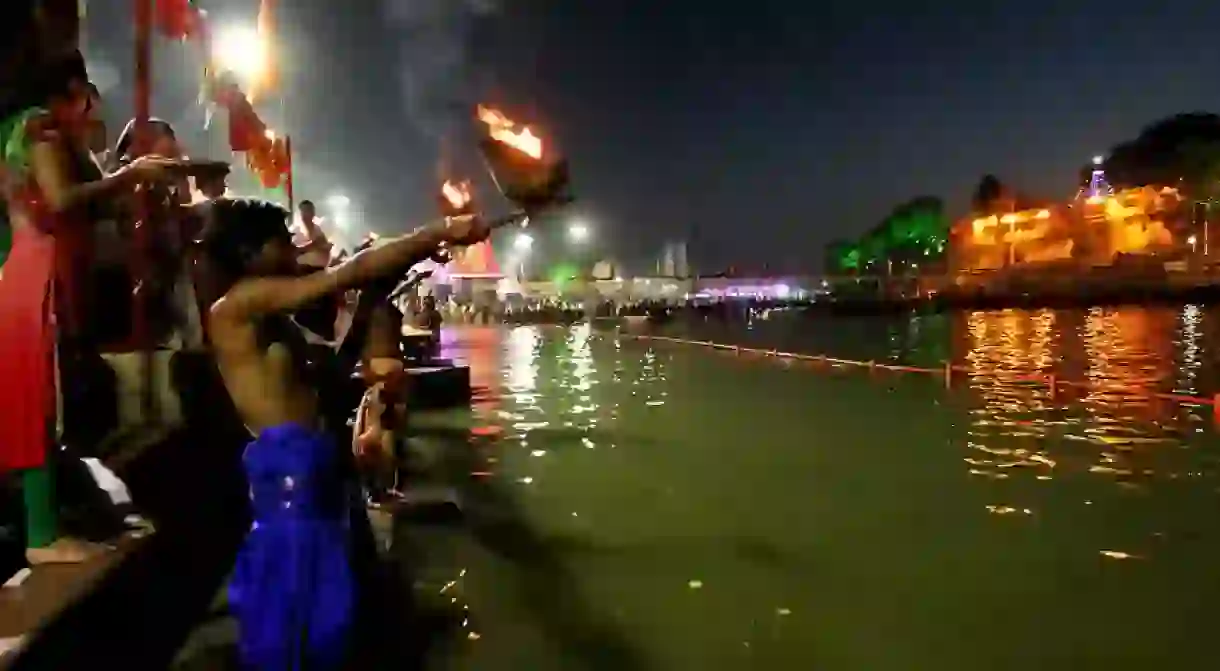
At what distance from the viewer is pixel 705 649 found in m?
5.18

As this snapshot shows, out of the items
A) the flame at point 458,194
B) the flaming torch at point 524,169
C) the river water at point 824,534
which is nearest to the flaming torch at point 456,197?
the flame at point 458,194

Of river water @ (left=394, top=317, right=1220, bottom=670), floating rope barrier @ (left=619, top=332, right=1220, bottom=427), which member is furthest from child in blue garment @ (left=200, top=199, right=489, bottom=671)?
floating rope barrier @ (left=619, top=332, right=1220, bottom=427)

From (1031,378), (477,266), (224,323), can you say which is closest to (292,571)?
(224,323)

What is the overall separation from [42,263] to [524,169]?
6.88 ft

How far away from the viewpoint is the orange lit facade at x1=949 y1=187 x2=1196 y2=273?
308 ft

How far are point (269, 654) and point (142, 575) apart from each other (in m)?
2.52

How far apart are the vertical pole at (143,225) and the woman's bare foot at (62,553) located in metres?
2.33

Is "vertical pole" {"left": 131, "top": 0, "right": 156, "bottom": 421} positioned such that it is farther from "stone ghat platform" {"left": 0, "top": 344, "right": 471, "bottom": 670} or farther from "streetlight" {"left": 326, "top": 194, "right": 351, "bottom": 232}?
"streetlight" {"left": 326, "top": 194, "right": 351, "bottom": 232}

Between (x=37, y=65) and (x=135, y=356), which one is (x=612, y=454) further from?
(x=37, y=65)

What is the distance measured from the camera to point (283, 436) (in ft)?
9.84

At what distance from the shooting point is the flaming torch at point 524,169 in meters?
3.79

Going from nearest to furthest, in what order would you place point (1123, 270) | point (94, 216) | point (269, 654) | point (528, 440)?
point (269, 654) → point (94, 216) → point (528, 440) → point (1123, 270)

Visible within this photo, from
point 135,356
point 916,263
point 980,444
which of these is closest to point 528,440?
point 980,444

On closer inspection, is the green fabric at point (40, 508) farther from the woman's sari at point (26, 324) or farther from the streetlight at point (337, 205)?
the streetlight at point (337, 205)
